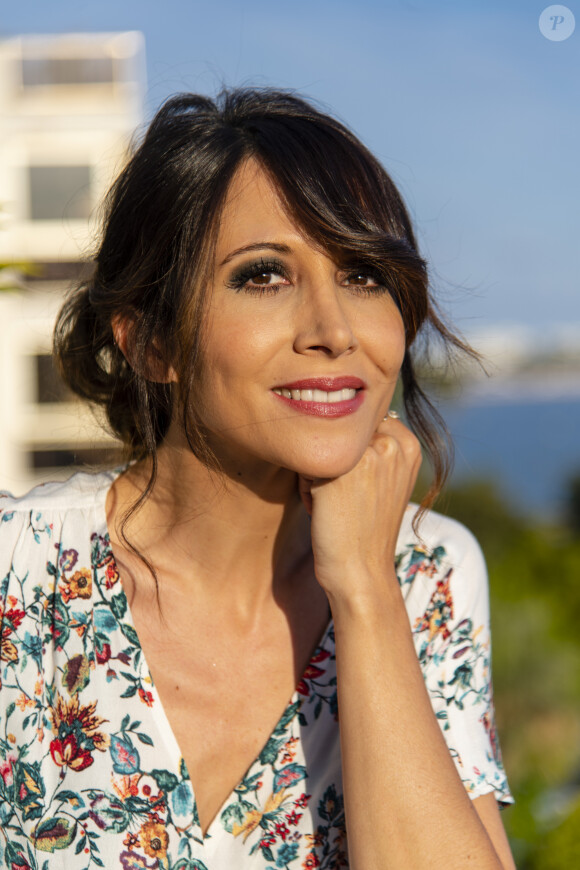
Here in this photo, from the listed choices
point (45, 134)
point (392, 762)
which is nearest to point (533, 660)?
point (392, 762)

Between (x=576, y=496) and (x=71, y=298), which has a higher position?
(x=71, y=298)

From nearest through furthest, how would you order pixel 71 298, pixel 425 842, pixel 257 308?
pixel 425 842 → pixel 257 308 → pixel 71 298

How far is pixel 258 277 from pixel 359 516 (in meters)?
0.63

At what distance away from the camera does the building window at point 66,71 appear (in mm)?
24625

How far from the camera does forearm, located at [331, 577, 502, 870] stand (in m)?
1.96

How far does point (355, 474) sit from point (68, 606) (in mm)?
799

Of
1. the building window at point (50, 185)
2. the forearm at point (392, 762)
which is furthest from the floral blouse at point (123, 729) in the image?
the building window at point (50, 185)

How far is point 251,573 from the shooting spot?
8.25ft

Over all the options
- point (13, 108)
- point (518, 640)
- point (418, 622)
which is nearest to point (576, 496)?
point (518, 640)

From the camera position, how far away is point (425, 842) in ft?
6.42

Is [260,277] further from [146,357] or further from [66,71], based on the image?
[66,71]

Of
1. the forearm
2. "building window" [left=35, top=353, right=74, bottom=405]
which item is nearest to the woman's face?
the forearm

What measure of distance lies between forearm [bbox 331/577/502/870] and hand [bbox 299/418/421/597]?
8 centimetres

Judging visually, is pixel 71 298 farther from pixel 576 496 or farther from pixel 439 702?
pixel 576 496
